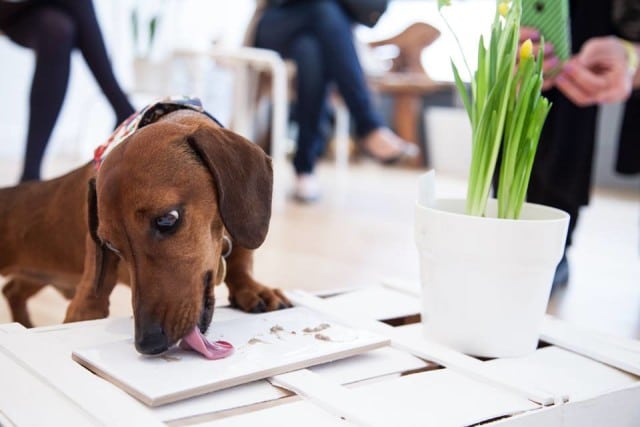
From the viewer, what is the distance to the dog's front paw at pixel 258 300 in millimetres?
1127

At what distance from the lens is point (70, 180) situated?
1.38m

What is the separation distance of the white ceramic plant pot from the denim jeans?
6.93ft

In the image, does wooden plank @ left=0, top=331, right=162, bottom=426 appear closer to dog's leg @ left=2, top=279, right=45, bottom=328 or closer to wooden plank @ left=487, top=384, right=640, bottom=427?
wooden plank @ left=487, top=384, right=640, bottom=427

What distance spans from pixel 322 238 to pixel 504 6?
158cm

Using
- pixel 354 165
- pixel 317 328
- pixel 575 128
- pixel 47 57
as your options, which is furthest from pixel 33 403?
pixel 354 165

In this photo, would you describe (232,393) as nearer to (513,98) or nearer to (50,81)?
(513,98)

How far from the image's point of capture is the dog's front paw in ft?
3.70

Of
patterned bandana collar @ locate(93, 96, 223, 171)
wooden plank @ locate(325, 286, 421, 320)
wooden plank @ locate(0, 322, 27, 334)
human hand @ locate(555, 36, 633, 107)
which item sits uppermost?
human hand @ locate(555, 36, 633, 107)

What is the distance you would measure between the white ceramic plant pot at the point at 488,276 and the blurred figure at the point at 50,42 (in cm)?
152

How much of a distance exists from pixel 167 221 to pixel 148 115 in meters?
0.30

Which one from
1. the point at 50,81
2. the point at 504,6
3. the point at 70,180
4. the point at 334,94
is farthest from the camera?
the point at 334,94

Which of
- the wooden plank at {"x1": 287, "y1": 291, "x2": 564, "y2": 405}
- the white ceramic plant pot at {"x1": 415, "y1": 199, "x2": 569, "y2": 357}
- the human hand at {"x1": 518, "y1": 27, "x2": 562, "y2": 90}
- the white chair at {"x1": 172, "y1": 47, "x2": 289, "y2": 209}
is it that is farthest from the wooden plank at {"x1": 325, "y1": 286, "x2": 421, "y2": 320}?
the white chair at {"x1": 172, "y1": 47, "x2": 289, "y2": 209}

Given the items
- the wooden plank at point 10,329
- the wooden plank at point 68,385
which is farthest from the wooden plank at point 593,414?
the wooden plank at point 10,329

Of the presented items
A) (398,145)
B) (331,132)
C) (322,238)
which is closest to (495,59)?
(322,238)
